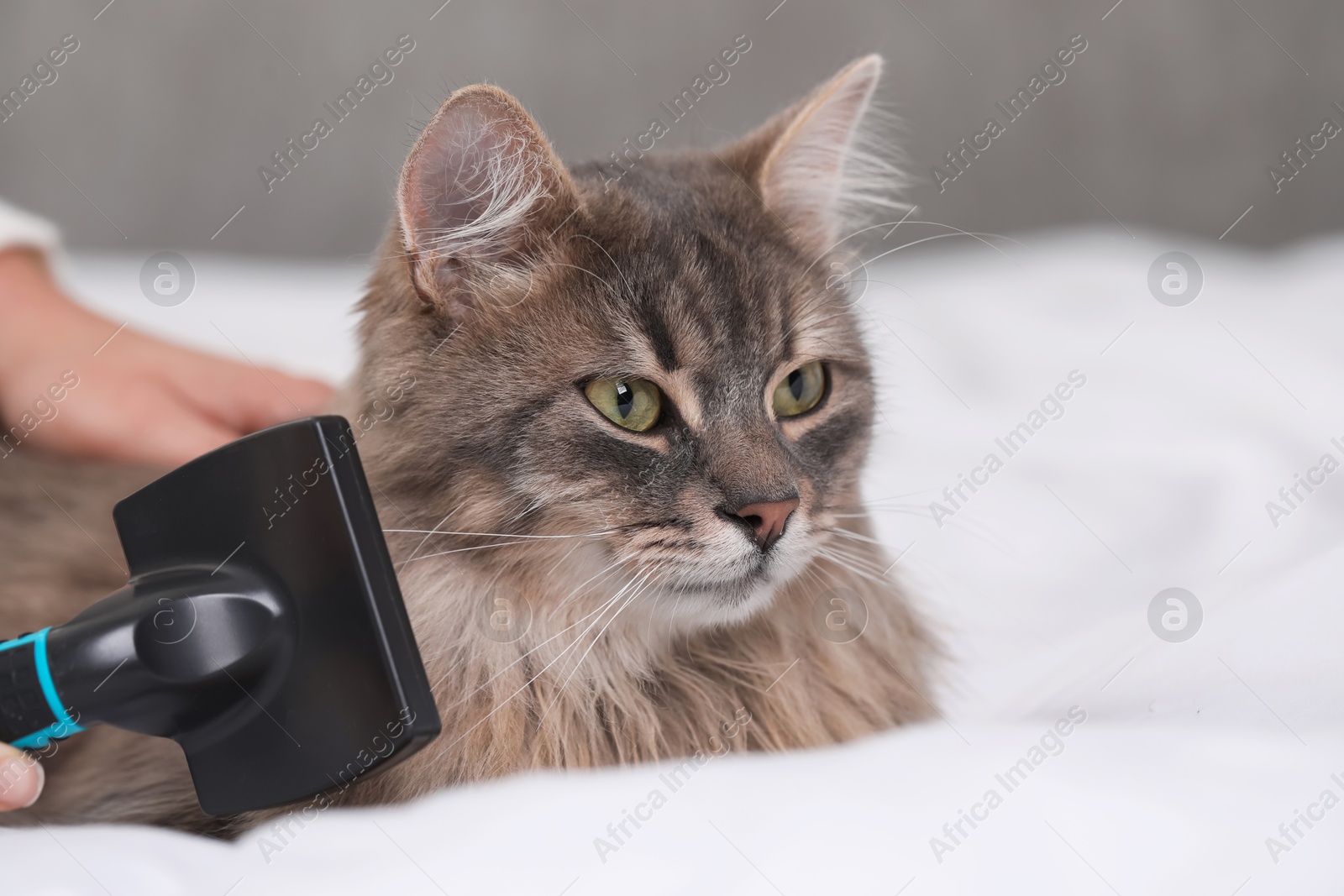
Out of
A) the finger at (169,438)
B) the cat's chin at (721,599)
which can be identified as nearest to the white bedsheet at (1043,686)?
the cat's chin at (721,599)

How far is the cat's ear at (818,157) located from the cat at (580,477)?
120 mm

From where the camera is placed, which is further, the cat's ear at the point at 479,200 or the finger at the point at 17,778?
the cat's ear at the point at 479,200

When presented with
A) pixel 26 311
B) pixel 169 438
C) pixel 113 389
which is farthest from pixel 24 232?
pixel 169 438

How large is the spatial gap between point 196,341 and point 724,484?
209 centimetres

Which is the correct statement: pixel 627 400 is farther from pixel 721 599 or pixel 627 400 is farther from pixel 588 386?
pixel 721 599

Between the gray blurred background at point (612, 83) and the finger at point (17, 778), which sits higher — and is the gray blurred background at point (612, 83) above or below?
above

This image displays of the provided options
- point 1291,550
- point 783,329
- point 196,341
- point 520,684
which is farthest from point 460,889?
point 196,341

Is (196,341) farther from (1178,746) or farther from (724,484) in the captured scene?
(1178,746)

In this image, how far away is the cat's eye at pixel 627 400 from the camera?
4.10 feet

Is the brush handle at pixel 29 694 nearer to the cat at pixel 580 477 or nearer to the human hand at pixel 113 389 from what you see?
the cat at pixel 580 477

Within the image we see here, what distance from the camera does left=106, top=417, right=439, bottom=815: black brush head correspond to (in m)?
0.99

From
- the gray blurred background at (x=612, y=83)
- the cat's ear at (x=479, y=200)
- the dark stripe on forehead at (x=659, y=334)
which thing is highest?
the gray blurred background at (x=612, y=83)

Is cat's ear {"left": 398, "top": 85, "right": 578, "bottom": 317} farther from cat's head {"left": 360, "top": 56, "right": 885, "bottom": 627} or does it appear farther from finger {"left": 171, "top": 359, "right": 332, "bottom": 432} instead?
finger {"left": 171, "top": 359, "right": 332, "bottom": 432}

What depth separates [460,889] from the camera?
94cm
